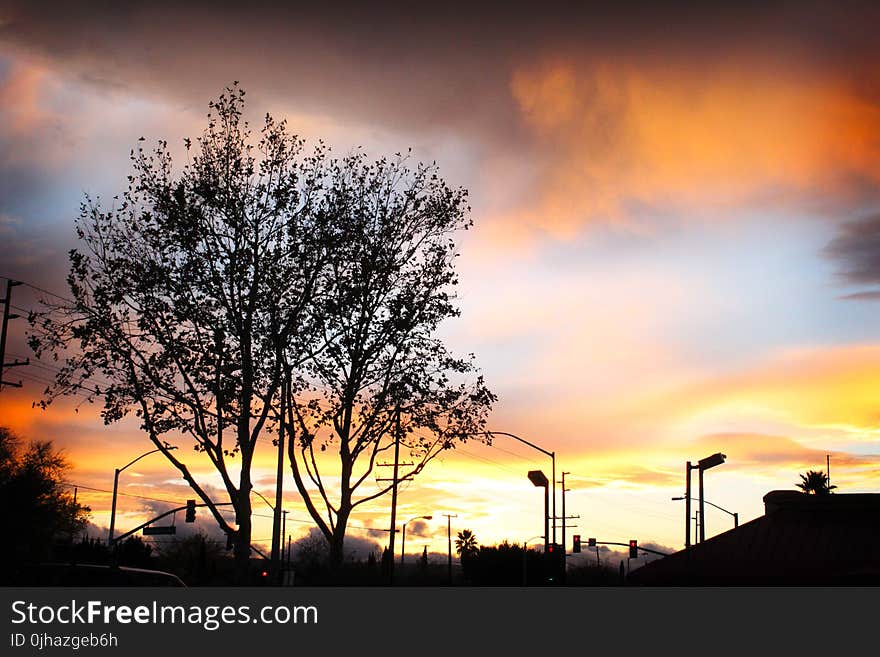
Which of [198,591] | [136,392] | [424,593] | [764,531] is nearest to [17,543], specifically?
[136,392]

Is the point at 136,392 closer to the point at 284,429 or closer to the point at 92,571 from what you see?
the point at 284,429

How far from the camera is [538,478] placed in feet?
168

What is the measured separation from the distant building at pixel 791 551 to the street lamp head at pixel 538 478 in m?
7.44

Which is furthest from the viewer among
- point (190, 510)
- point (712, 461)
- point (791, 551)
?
point (190, 510)

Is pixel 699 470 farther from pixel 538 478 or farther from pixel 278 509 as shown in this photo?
pixel 278 509

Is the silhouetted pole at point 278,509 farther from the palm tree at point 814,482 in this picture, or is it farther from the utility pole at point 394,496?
the palm tree at point 814,482

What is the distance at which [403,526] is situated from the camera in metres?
136

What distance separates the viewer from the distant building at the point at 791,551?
48.6m

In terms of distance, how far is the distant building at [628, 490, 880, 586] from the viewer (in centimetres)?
4856

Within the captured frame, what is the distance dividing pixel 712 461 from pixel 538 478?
9.07 metres

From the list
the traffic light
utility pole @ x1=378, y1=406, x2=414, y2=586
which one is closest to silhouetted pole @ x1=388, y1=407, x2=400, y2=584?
utility pole @ x1=378, y1=406, x2=414, y2=586

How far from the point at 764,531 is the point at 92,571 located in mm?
41058

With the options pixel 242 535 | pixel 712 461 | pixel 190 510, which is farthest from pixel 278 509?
pixel 190 510

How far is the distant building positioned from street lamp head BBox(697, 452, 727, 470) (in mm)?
4952
